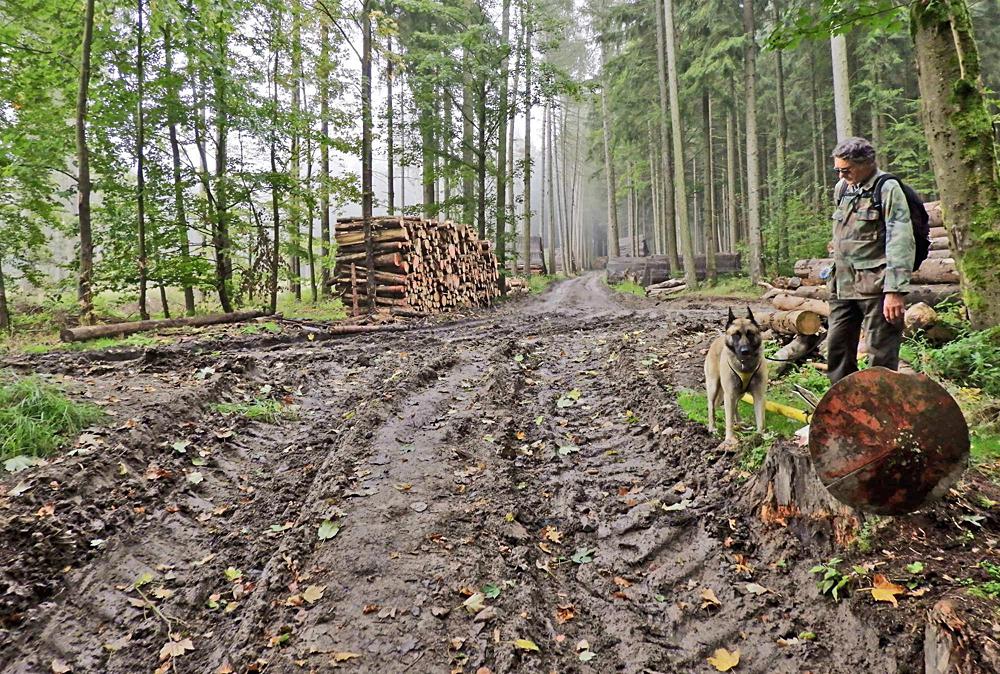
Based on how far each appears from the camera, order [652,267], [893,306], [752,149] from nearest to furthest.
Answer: [893,306] < [752,149] < [652,267]

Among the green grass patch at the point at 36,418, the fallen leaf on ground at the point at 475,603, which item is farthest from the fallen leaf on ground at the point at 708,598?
the green grass patch at the point at 36,418

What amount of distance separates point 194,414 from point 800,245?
19048 mm

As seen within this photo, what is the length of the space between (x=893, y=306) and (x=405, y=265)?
40.2 feet

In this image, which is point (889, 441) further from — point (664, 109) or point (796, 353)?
point (664, 109)

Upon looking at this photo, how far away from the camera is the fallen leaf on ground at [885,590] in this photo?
2.53 m

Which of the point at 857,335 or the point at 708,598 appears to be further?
the point at 857,335

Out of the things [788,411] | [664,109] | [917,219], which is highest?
[664,109]

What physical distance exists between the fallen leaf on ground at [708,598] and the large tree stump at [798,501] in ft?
2.28

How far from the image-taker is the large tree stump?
10.1ft

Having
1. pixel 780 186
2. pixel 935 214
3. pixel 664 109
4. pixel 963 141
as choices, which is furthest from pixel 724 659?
pixel 664 109

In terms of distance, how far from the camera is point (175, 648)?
9.07 ft

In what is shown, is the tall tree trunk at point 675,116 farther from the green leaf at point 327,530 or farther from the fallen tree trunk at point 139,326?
the green leaf at point 327,530

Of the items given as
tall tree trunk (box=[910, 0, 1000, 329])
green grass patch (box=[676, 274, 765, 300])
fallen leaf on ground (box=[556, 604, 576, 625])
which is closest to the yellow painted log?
tall tree trunk (box=[910, 0, 1000, 329])

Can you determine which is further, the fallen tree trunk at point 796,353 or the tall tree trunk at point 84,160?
the tall tree trunk at point 84,160
